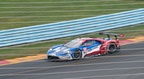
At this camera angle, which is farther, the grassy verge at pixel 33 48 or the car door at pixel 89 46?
the grassy verge at pixel 33 48

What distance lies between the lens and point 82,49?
18.3 metres

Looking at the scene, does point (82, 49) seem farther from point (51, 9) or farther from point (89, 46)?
point (51, 9)

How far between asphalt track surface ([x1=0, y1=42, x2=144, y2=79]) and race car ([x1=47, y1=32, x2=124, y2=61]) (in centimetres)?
47

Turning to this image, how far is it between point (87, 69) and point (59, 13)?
1215 cm

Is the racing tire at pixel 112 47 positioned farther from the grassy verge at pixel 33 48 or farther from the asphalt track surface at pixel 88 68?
the grassy verge at pixel 33 48

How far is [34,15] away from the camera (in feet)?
88.6

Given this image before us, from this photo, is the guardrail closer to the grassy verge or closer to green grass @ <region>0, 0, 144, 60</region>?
the grassy verge

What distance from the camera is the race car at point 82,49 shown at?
59.2 feet

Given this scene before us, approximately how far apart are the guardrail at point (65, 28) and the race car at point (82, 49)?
221cm

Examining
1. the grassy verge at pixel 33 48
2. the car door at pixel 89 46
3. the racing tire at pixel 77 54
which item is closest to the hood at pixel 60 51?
the racing tire at pixel 77 54

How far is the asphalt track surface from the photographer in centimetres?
1457

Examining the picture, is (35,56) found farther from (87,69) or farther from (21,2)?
(21,2)

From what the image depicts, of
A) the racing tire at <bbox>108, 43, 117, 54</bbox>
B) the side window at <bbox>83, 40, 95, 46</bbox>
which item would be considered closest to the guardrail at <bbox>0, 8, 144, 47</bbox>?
the side window at <bbox>83, 40, 95, 46</bbox>

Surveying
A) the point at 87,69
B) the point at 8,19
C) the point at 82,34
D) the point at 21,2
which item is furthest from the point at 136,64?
the point at 21,2
